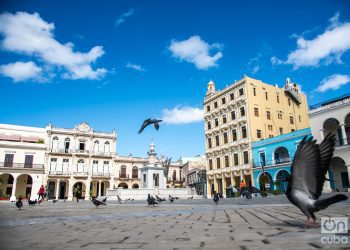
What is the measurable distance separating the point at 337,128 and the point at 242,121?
40.8ft

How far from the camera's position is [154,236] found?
4484 millimetres

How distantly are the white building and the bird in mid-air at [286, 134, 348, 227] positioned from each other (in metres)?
46.4

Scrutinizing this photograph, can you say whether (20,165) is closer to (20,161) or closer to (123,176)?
(20,161)

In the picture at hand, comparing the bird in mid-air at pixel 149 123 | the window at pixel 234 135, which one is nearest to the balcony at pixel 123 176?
the window at pixel 234 135

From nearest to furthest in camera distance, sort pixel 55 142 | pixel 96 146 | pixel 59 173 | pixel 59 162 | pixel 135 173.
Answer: pixel 59 173 → pixel 59 162 → pixel 55 142 → pixel 96 146 → pixel 135 173

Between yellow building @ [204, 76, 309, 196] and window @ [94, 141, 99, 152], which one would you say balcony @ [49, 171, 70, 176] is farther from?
yellow building @ [204, 76, 309, 196]

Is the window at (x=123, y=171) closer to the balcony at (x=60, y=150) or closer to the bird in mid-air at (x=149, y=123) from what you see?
the balcony at (x=60, y=150)

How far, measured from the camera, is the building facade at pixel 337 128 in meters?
25.5

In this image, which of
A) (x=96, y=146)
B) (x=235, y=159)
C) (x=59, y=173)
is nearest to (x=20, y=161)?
(x=59, y=173)

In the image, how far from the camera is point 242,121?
124 ft

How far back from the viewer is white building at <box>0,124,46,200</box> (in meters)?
43.2

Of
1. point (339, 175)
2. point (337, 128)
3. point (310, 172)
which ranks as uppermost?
point (337, 128)

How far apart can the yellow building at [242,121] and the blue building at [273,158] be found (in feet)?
3.88

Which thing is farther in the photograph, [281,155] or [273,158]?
[281,155]
